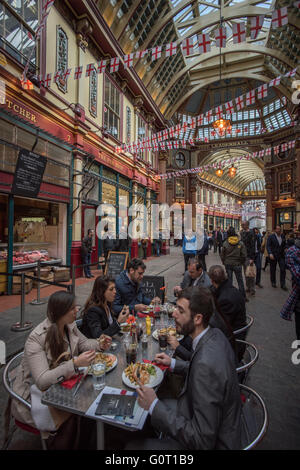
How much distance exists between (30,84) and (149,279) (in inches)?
237

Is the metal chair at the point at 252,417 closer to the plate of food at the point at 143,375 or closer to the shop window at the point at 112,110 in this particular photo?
the plate of food at the point at 143,375

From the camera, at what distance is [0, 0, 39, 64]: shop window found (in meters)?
5.59

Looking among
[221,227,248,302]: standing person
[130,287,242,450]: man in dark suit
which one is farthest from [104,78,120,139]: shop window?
[130,287,242,450]: man in dark suit

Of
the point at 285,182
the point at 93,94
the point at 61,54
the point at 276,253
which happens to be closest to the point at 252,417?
the point at 276,253

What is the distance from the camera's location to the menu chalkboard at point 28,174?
5.59 metres

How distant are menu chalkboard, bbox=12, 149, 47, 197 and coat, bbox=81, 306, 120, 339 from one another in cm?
438

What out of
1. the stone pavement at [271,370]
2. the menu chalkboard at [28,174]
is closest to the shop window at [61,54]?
the menu chalkboard at [28,174]

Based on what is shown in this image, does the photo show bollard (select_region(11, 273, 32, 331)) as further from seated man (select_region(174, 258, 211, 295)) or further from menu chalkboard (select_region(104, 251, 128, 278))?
menu chalkboard (select_region(104, 251, 128, 278))

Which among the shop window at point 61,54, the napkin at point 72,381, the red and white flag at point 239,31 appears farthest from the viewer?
the shop window at point 61,54

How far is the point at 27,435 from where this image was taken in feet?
7.15

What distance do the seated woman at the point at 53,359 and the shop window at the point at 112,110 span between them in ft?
31.9

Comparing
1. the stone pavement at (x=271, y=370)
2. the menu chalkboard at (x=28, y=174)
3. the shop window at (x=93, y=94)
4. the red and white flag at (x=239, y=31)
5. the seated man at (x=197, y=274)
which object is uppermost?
the shop window at (x=93, y=94)

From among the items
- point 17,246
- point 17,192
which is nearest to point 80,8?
point 17,192

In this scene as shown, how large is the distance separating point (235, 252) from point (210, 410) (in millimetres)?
5740
